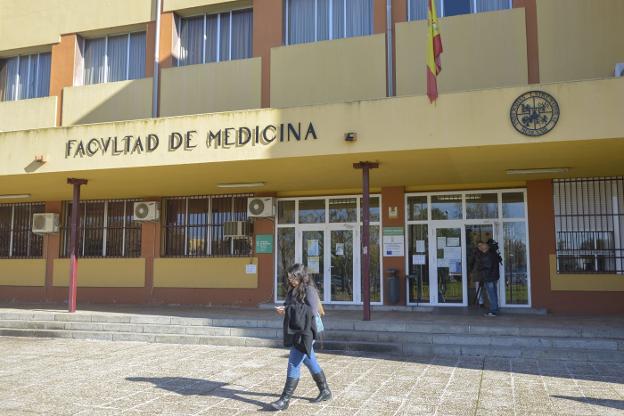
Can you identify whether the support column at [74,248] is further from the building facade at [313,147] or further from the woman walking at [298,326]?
the woman walking at [298,326]

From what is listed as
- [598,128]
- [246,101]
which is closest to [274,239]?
[246,101]

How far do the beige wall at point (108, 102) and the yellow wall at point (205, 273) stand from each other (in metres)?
3.97

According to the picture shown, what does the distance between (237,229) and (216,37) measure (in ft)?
16.7

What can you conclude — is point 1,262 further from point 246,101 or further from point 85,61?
point 246,101

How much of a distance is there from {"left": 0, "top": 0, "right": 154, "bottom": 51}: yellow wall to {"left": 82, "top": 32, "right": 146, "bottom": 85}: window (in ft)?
1.58

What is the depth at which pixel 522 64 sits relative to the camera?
40.0 ft

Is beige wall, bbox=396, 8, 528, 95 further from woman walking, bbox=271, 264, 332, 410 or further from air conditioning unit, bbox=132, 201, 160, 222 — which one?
woman walking, bbox=271, 264, 332, 410

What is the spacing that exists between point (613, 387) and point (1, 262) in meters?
15.9

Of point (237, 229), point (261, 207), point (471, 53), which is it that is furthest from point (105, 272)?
point (471, 53)

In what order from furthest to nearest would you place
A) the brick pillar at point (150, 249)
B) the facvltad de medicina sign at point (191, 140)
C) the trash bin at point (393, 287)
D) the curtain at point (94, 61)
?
the curtain at point (94, 61)
the brick pillar at point (150, 249)
the trash bin at point (393, 287)
the facvltad de medicina sign at point (191, 140)

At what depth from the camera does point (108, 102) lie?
15336 millimetres

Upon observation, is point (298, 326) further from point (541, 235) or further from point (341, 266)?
point (541, 235)

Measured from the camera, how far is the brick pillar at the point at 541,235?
12.2 meters

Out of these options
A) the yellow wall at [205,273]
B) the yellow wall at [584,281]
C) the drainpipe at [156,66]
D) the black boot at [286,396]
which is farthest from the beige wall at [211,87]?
the black boot at [286,396]
